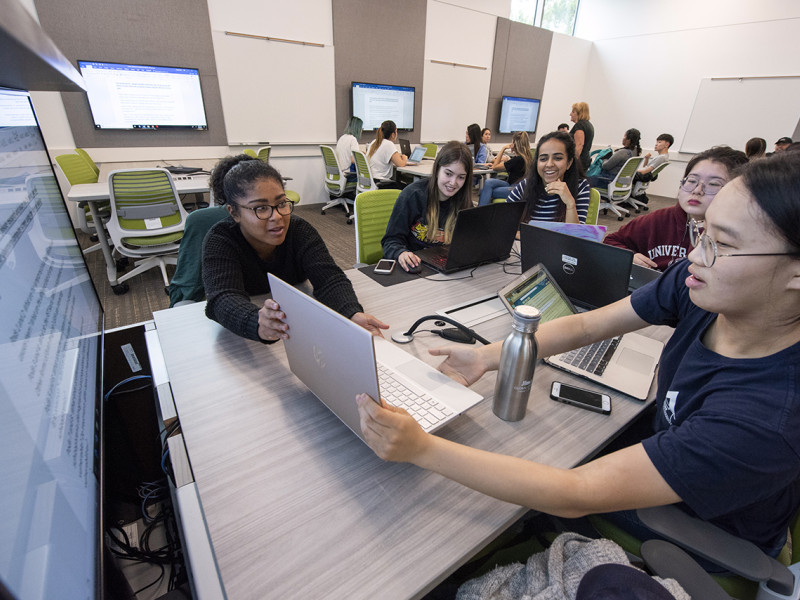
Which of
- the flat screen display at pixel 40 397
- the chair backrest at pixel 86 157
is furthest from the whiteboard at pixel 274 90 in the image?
the flat screen display at pixel 40 397

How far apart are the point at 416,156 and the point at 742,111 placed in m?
5.98

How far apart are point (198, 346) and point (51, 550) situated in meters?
0.79

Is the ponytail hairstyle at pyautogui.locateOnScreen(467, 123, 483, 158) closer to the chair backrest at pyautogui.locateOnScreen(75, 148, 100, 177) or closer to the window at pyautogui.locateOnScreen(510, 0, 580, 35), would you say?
the window at pyautogui.locateOnScreen(510, 0, 580, 35)

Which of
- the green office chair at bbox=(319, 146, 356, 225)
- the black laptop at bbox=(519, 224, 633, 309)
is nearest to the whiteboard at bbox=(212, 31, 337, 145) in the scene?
the green office chair at bbox=(319, 146, 356, 225)

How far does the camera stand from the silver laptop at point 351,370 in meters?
0.66

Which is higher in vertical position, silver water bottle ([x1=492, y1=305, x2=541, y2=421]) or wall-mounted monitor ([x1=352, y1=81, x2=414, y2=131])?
wall-mounted monitor ([x1=352, y1=81, x2=414, y2=131])

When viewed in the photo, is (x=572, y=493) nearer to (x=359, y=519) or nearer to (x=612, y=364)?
(x=359, y=519)

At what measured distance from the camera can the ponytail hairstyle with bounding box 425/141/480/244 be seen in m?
2.09

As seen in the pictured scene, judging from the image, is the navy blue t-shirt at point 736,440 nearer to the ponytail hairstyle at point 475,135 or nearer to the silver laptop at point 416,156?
the silver laptop at point 416,156

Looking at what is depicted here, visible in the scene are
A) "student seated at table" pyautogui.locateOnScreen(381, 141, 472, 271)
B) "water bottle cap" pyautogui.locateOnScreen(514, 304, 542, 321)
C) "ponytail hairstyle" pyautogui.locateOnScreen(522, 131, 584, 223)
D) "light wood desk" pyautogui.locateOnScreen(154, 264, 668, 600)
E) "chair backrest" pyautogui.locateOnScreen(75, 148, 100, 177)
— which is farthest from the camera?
"chair backrest" pyautogui.locateOnScreen(75, 148, 100, 177)

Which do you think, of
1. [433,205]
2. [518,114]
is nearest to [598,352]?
[433,205]

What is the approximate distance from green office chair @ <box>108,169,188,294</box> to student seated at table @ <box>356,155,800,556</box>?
2.77m

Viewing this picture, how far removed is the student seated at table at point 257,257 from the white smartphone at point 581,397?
0.53m

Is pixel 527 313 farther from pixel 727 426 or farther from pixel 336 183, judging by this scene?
pixel 336 183
